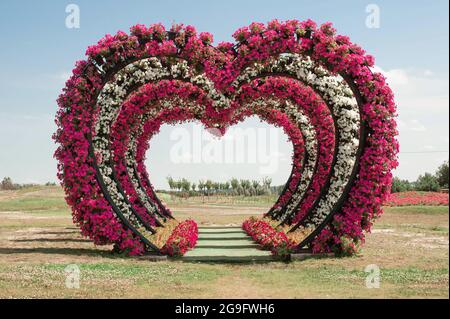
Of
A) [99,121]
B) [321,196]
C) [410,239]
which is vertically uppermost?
[99,121]

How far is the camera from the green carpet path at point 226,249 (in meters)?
12.4

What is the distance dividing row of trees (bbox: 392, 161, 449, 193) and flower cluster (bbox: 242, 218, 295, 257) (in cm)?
2461

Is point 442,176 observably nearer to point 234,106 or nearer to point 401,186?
point 401,186

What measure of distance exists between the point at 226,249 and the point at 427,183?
30.4 meters

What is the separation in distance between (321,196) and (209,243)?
3.62m

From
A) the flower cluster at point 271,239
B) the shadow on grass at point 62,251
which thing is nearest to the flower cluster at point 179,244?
the shadow on grass at point 62,251

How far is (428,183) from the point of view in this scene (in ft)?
134

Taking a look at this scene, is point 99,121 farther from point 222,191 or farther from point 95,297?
point 222,191

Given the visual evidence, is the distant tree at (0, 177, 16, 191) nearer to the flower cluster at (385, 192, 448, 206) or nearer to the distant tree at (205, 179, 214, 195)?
the distant tree at (205, 179, 214, 195)

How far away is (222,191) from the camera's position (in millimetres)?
57438

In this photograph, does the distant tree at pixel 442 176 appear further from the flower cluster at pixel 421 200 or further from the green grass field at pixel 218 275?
the green grass field at pixel 218 275

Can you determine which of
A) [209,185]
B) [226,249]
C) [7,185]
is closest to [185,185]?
[209,185]

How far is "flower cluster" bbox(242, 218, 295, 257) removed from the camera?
12195 millimetres

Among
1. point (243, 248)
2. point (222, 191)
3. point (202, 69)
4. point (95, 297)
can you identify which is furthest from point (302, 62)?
point (222, 191)
